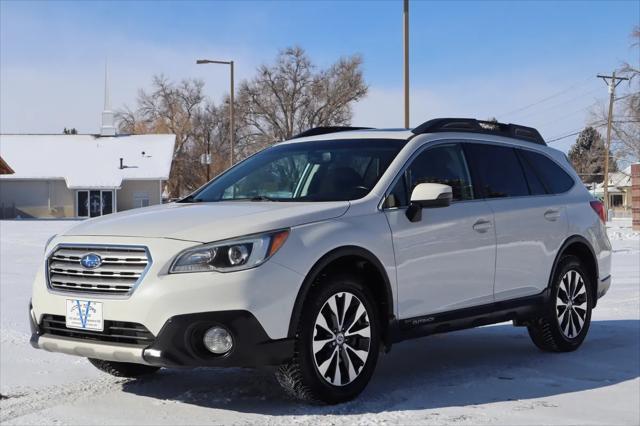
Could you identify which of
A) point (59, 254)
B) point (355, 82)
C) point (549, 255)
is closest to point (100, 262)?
point (59, 254)

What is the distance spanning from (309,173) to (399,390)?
1695 mm

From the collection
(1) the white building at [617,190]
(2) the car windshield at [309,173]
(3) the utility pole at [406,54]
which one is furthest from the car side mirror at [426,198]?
(1) the white building at [617,190]

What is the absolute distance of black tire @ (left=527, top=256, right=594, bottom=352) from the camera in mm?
7160

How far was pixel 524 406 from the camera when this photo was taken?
17.5 ft

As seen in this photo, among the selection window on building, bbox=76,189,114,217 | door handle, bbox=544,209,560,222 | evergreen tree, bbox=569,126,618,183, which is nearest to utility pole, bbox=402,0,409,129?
door handle, bbox=544,209,560,222

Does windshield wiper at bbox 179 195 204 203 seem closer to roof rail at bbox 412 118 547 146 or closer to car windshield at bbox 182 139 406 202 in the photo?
car windshield at bbox 182 139 406 202

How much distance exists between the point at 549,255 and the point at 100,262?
391 centimetres

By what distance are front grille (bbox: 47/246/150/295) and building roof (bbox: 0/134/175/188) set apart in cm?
5076

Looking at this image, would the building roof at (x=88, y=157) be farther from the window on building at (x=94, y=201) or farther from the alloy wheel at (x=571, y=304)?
the alloy wheel at (x=571, y=304)

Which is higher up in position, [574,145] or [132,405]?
[574,145]

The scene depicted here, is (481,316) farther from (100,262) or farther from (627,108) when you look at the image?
(627,108)

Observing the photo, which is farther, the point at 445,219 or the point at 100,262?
the point at 445,219

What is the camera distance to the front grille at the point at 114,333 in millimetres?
4773

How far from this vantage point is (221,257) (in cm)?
479
